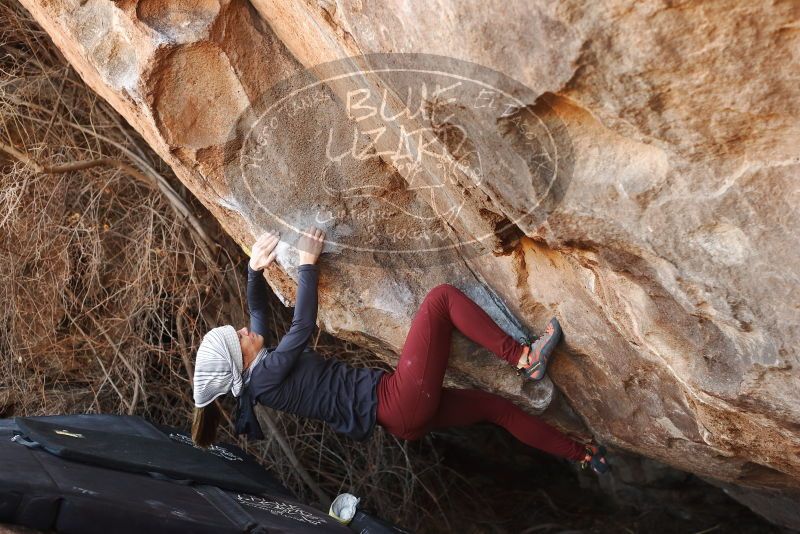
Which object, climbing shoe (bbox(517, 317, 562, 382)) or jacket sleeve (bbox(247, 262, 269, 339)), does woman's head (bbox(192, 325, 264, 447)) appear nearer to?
jacket sleeve (bbox(247, 262, 269, 339))

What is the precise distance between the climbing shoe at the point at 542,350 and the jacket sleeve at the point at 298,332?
0.73 metres

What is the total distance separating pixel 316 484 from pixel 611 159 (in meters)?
2.63

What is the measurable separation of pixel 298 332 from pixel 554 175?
3.69ft

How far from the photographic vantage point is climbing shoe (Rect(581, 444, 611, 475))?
113 inches

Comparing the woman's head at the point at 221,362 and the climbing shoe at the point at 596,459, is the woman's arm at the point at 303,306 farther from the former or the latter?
the climbing shoe at the point at 596,459

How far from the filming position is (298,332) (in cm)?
264

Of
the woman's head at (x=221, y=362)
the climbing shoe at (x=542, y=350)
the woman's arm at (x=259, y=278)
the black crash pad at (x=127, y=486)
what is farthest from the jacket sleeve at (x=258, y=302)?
the climbing shoe at (x=542, y=350)

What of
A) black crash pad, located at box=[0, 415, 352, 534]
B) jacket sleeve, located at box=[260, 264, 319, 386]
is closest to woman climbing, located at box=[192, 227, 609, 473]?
jacket sleeve, located at box=[260, 264, 319, 386]

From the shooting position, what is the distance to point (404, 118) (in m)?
2.21

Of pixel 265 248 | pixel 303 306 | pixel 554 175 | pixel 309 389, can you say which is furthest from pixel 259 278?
pixel 554 175

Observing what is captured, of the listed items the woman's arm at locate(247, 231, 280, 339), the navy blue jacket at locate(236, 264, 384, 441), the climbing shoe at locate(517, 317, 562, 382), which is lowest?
the navy blue jacket at locate(236, 264, 384, 441)

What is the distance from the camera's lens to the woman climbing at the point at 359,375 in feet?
Answer: 8.57

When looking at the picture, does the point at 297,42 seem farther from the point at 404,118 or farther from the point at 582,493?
the point at 582,493

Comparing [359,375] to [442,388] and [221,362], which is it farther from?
[221,362]
